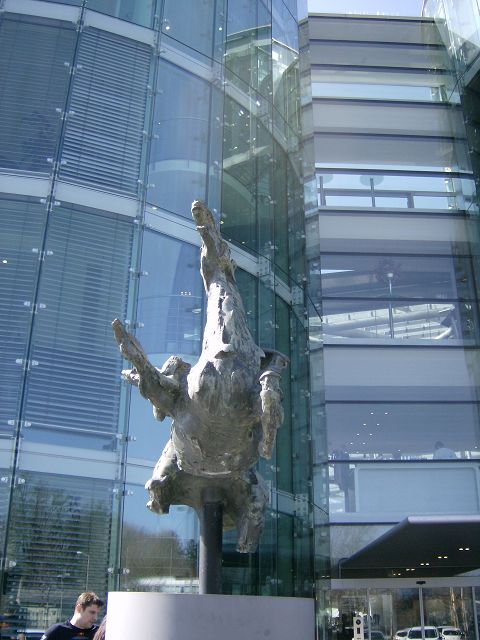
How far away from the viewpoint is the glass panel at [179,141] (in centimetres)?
934

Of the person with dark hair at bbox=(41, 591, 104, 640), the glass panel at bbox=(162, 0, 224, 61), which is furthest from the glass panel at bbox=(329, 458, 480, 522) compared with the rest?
the person with dark hair at bbox=(41, 591, 104, 640)

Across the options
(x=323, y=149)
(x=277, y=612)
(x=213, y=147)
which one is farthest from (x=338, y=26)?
(x=277, y=612)

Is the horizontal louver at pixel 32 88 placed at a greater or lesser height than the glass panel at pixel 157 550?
greater

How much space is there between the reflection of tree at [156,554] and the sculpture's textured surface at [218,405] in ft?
12.8

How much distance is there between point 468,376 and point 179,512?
11.9 m

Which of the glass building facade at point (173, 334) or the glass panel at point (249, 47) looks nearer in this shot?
the glass building facade at point (173, 334)

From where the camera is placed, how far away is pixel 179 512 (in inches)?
308

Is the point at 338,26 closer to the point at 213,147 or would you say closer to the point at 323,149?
the point at 323,149

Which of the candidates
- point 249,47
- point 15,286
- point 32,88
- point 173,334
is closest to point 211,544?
point 173,334

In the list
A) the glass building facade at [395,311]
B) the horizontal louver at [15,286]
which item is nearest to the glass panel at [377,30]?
the glass building facade at [395,311]

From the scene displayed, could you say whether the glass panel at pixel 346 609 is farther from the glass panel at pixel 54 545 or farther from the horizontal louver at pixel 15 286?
the horizontal louver at pixel 15 286

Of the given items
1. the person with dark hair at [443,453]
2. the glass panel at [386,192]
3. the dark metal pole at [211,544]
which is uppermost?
the glass panel at [386,192]

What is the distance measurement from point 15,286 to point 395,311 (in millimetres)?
12120

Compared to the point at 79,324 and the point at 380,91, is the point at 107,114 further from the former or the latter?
the point at 380,91
